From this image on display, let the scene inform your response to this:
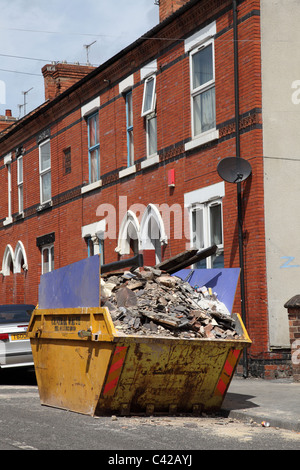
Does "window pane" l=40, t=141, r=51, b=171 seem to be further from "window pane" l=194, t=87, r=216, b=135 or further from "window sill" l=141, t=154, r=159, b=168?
"window pane" l=194, t=87, r=216, b=135

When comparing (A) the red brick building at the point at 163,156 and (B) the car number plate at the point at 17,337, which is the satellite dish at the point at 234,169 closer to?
(A) the red brick building at the point at 163,156

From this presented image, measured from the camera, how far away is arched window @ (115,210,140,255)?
1984 centimetres

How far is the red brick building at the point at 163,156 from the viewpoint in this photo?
49.7 ft

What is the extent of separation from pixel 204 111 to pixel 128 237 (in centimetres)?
451

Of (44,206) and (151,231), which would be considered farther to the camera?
(44,206)

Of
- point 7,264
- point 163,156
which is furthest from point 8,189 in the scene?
point 163,156

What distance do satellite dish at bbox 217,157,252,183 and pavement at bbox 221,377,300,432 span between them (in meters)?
3.85

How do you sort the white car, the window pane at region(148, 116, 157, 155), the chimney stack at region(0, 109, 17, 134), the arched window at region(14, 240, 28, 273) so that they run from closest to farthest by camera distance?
the white car < the window pane at region(148, 116, 157, 155) < the arched window at region(14, 240, 28, 273) < the chimney stack at region(0, 109, 17, 134)

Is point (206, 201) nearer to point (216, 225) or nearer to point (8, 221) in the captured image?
point (216, 225)

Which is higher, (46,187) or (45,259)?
(46,187)

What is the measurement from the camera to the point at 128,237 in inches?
794

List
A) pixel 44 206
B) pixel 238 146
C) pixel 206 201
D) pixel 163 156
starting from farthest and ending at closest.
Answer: pixel 44 206
pixel 163 156
pixel 206 201
pixel 238 146

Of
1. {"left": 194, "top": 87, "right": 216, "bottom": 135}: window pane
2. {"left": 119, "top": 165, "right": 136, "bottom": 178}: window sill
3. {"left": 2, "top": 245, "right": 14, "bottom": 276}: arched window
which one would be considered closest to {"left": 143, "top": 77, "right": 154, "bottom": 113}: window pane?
{"left": 119, "top": 165, "right": 136, "bottom": 178}: window sill
